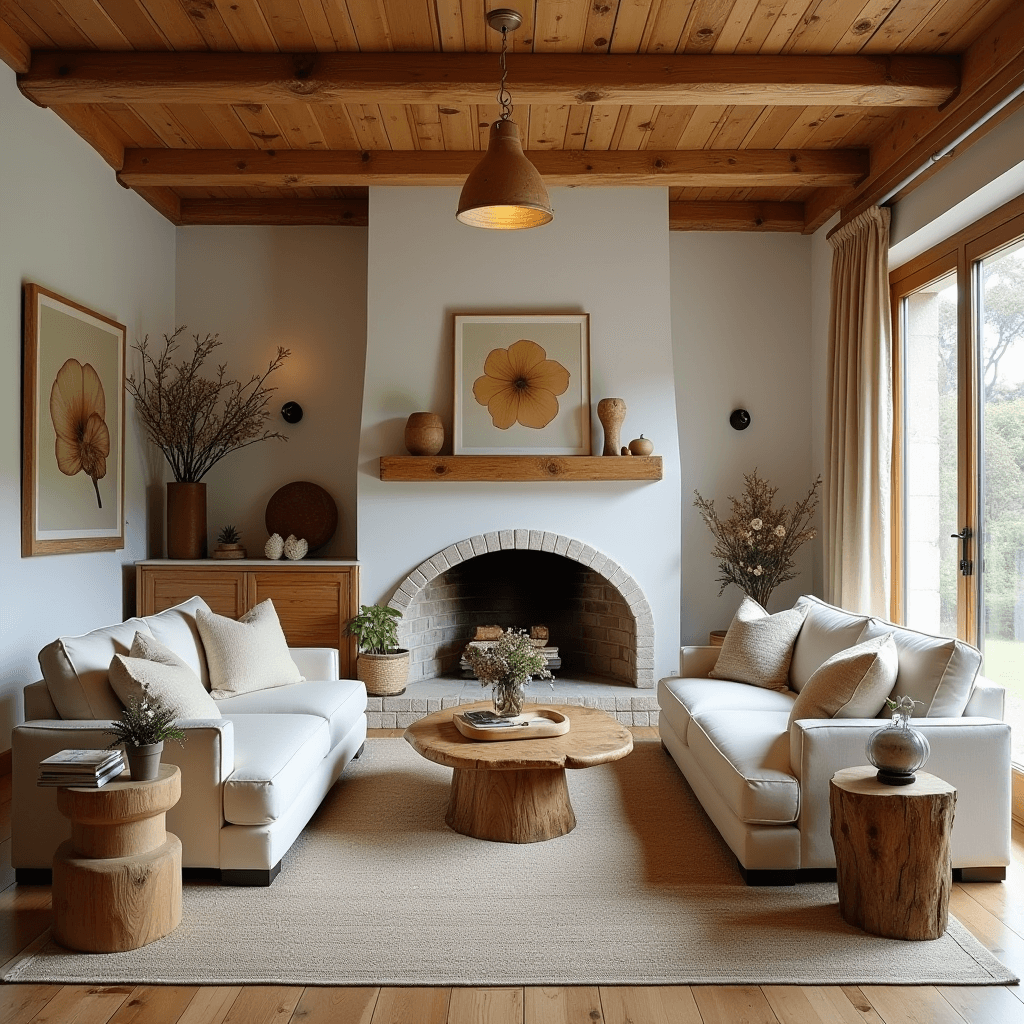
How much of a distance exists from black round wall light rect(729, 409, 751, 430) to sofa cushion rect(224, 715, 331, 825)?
3.49 meters

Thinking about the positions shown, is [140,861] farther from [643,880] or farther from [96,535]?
[96,535]

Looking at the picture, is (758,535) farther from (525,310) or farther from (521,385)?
(525,310)

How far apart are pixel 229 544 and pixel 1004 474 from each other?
4.19m

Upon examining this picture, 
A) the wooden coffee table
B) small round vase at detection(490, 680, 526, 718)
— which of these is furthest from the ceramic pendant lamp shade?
the wooden coffee table

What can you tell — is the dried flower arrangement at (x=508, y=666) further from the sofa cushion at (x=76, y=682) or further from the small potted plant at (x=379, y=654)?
the small potted plant at (x=379, y=654)

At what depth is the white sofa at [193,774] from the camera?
3.00 meters

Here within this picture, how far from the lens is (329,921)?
2.79 meters

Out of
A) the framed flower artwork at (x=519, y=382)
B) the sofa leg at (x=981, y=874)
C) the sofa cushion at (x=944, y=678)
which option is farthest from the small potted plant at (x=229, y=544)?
the sofa leg at (x=981, y=874)

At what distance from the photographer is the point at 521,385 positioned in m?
5.65

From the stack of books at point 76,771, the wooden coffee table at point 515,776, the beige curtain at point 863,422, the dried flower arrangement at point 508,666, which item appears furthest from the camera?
the beige curtain at point 863,422

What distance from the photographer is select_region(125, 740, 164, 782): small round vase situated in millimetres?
2680

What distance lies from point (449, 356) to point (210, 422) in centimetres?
159

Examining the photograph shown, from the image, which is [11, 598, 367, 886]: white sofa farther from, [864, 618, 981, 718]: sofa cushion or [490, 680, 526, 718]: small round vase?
[864, 618, 981, 718]: sofa cushion

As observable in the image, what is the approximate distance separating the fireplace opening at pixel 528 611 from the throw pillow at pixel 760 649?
1281 mm
